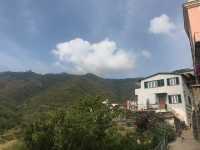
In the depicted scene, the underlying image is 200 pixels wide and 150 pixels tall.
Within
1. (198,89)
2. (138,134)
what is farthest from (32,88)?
(198,89)

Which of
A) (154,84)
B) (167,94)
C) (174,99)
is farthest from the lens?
(154,84)

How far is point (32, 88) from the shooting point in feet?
573

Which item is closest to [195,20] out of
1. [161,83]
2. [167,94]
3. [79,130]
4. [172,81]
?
[79,130]

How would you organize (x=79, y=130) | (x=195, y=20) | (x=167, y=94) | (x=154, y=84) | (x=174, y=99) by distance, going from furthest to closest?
(x=154, y=84) < (x=167, y=94) < (x=174, y=99) < (x=195, y=20) < (x=79, y=130)

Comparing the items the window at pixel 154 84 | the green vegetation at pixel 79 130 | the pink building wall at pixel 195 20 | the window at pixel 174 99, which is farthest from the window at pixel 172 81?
the green vegetation at pixel 79 130

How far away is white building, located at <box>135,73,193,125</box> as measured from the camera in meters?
47.8

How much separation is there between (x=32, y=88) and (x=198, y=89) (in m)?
165

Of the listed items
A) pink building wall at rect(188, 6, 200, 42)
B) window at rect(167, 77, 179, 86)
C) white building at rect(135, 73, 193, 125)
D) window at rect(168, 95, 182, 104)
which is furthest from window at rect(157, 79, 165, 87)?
pink building wall at rect(188, 6, 200, 42)

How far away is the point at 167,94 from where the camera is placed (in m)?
50.4

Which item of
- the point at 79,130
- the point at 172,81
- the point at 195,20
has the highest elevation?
the point at 195,20

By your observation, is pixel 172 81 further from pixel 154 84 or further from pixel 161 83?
pixel 154 84

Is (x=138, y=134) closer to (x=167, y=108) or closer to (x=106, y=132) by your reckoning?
(x=106, y=132)

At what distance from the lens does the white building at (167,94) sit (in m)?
47.8

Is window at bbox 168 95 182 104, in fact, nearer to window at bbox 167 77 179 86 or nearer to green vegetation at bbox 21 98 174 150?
window at bbox 167 77 179 86
